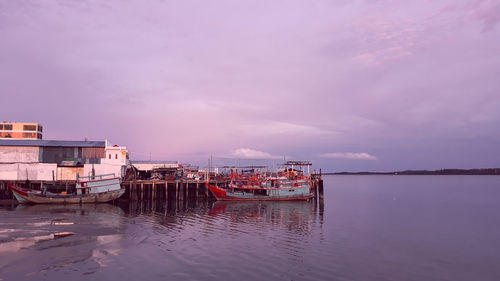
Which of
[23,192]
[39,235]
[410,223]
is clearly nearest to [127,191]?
[23,192]

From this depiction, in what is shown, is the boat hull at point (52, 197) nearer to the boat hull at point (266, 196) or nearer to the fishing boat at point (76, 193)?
the fishing boat at point (76, 193)

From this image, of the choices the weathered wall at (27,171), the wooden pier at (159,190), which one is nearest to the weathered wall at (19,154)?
the weathered wall at (27,171)

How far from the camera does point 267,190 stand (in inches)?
2269

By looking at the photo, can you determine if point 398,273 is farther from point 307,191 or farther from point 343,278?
point 307,191

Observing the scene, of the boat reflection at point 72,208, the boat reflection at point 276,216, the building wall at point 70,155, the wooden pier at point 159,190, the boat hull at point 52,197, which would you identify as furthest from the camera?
the building wall at point 70,155

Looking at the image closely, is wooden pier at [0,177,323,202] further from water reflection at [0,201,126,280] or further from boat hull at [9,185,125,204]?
water reflection at [0,201,126,280]

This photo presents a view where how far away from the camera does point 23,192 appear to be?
44.7 m

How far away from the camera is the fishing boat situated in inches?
1777

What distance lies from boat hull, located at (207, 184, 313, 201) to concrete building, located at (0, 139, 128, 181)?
17462 mm

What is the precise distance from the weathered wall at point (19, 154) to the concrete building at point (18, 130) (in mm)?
70273

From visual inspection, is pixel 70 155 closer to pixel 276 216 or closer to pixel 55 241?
pixel 55 241

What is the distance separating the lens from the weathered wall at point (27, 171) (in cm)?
5181

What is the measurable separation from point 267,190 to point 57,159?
120 feet

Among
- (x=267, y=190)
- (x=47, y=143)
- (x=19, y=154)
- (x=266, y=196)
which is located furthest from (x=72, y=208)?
(x=267, y=190)
